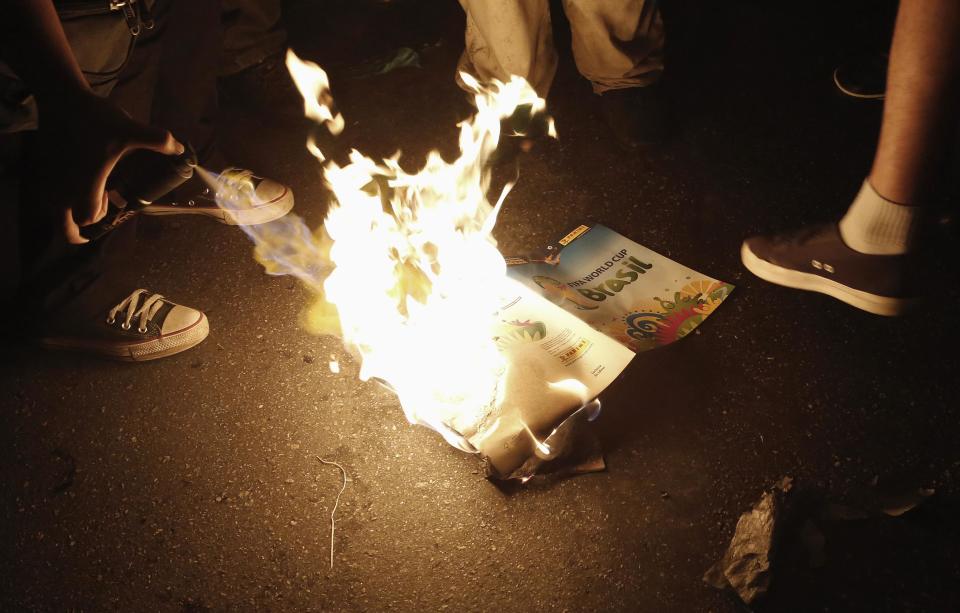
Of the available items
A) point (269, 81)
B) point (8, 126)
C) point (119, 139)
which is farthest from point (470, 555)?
point (269, 81)

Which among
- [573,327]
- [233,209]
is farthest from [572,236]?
[233,209]

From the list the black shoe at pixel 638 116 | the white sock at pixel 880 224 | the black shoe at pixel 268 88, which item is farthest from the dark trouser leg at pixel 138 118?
the white sock at pixel 880 224

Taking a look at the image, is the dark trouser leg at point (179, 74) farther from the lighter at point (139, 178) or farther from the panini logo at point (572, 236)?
the panini logo at point (572, 236)

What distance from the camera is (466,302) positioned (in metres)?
2.11

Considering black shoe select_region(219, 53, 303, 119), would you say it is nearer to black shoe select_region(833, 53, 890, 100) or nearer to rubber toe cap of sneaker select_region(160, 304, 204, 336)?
rubber toe cap of sneaker select_region(160, 304, 204, 336)

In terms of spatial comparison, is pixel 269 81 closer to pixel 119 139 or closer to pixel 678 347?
pixel 119 139

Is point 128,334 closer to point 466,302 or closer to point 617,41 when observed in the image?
point 466,302

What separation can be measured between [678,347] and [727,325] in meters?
0.21

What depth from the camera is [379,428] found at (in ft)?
6.69

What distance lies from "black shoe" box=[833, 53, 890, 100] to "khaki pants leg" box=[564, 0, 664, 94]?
931 millimetres

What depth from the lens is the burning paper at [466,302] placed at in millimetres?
1860

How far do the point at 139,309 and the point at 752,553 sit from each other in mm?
2323

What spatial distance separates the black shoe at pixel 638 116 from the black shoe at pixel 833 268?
2.51 ft

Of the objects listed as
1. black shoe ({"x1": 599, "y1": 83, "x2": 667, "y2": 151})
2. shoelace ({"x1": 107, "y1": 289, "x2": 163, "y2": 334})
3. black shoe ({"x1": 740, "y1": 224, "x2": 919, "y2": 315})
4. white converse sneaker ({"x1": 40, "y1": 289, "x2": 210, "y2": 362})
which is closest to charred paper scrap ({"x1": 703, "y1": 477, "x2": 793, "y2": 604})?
black shoe ({"x1": 740, "y1": 224, "x2": 919, "y2": 315})
